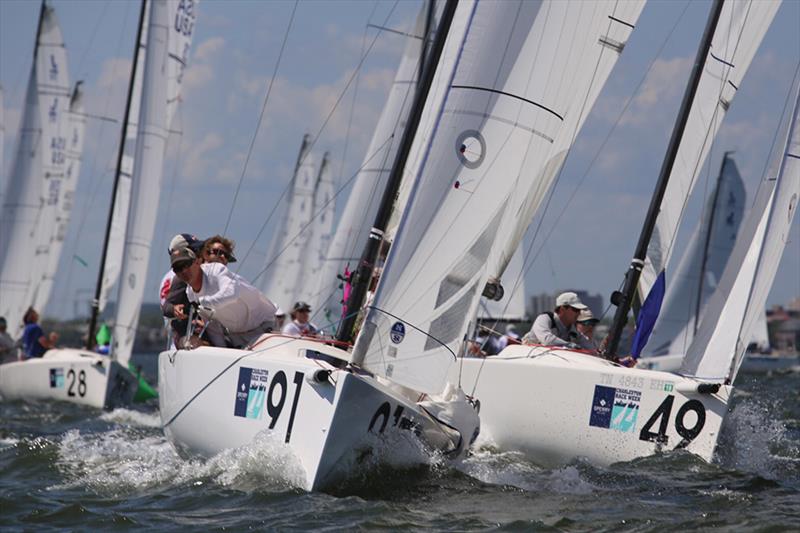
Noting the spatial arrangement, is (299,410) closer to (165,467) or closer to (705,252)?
(165,467)

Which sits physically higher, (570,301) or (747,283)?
(747,283)

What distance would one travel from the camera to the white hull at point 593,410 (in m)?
9.80

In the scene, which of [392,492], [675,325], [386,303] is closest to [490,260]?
[386,303]

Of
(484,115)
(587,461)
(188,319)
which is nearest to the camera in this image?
(484,115)

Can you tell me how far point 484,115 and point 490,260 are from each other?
3.10 ft

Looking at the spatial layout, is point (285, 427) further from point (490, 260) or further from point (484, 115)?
point (484, 115)

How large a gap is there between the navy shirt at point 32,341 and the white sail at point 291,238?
1984 cm

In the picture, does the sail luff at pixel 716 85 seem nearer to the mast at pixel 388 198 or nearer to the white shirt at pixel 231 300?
the mast at pixel 388 198

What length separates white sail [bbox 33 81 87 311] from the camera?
26656 millimetres

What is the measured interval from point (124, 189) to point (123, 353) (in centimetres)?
294

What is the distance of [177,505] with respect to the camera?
7711mm

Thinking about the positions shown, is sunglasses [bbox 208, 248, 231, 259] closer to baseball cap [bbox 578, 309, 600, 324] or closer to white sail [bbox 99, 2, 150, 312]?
baseball cap [bbox 578, 309, 600, 324]

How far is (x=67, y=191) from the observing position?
28.5 meters

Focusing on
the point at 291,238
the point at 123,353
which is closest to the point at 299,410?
the point at 123,353
